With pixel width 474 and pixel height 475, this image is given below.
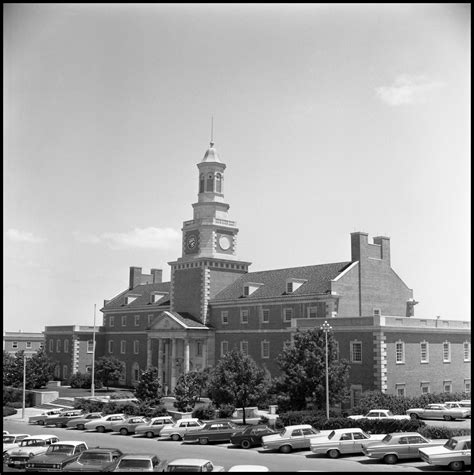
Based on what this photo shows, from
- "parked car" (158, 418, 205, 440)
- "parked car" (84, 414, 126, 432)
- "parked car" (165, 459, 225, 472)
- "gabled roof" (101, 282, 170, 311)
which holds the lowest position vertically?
"parked car" (84, 414, 126, 432)

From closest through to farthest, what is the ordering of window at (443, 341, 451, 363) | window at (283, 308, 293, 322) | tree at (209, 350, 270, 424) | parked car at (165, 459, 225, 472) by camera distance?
parked car at (165, 459, 225, 472) → tree at (209, 350, 270, 424) → window at (443, 341, 451, 363) → window at (283, 308, 293, 322)

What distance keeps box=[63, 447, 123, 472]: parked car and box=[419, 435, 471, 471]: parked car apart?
13320 mm

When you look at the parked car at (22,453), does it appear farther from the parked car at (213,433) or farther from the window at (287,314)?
the window at (287,314)

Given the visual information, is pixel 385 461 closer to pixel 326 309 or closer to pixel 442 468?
pixel 442 468

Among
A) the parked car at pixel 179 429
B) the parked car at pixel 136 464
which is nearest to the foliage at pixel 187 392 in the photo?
the parked car at pixel 179 429

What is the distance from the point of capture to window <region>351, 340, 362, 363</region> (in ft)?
162

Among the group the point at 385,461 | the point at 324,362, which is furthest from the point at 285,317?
the point at 385,461

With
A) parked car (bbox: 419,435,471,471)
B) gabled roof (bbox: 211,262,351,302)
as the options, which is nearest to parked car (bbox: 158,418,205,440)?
parked car (bbox: 419,435,471,471)

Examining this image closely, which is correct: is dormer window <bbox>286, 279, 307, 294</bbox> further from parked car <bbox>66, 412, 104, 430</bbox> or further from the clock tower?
parked car <bbox>66, 412, 104, 430</bbox>

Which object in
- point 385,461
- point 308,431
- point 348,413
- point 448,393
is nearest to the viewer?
point 385,461

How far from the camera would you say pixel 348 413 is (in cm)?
4303

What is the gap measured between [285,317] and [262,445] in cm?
2803

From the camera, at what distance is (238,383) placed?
149 feet

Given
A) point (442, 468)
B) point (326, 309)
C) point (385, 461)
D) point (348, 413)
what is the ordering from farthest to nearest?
point (326, 309)
point (348, 413)
point (385, 461)
point (442, 468)
